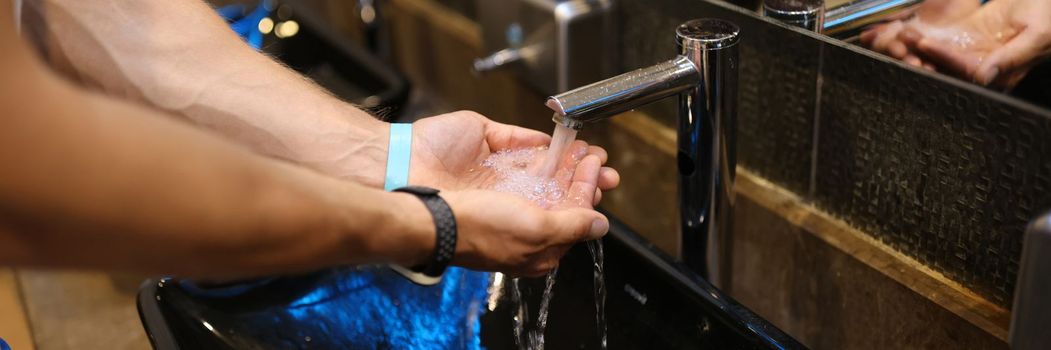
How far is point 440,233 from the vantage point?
657 mm

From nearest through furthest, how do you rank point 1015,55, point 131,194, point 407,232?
point 131,194
point 407,232
point 1015,55

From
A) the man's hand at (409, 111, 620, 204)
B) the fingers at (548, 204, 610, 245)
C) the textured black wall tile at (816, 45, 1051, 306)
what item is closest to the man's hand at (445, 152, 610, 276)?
the fingers at (548, 204, 610, 245)

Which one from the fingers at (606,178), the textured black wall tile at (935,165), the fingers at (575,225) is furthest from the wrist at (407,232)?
the textured black wall tile at (935,165)

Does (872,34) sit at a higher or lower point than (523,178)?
higher

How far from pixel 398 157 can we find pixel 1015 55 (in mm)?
536

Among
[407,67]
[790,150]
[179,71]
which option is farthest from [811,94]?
[407,67]

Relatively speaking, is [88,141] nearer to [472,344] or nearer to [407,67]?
Answer: [472,344]

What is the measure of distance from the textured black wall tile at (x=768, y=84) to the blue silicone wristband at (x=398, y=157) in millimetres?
343

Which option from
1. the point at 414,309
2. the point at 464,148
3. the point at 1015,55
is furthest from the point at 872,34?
the point at 414,309

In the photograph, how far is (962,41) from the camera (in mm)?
808

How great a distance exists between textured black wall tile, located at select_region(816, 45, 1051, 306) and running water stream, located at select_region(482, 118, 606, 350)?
26cm

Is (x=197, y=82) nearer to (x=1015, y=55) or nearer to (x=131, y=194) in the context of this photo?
(x=131, y=194)

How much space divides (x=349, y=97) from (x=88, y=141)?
1050 mm

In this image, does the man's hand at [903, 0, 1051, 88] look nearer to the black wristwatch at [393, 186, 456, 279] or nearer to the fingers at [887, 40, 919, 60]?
the fingers at [887, 40, 919, 60]
